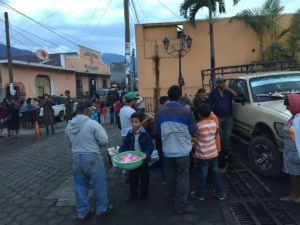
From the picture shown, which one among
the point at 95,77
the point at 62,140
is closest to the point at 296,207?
the point at 62,140

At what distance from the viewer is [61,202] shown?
15.6 feet

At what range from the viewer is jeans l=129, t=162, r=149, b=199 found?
4.59 metres

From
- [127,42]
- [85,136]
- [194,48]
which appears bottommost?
[85,136]

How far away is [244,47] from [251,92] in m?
13.2

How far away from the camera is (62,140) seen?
10883 millimetres

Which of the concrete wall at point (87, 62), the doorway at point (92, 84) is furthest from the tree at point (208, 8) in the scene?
the doorway at point (92, 84)

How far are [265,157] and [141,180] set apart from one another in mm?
2312

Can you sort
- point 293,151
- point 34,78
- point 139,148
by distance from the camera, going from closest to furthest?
point 293,151, point 139,148, point 34,78

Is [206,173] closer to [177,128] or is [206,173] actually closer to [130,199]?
[177,128]

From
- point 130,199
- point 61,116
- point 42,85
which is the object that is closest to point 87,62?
point 42,85

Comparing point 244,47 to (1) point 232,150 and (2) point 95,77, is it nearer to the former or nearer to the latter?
(1) point 232,150

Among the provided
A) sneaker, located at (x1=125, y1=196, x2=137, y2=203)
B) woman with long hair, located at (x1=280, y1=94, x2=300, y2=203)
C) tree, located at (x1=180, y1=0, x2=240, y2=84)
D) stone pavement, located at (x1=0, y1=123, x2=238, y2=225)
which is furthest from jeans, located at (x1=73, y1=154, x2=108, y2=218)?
tree, located at (x1=180, y1=0, x2=240, y2=84)

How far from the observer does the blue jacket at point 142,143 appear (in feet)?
14.8

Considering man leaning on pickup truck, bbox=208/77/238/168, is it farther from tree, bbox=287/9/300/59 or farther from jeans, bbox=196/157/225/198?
tree, bbox=287/9/300/59
